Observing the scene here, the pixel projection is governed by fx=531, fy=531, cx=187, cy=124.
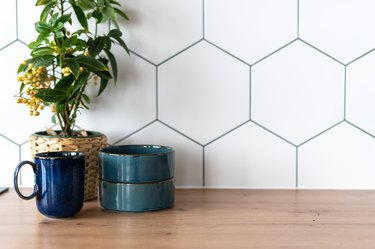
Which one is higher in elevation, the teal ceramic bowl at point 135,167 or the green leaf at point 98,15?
the green leaf at point 98,15

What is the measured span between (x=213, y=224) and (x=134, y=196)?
0.14 meters

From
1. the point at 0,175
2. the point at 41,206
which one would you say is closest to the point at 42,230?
the point at 41,206

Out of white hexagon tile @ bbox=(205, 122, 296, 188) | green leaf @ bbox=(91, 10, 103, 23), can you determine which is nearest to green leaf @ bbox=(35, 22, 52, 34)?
green leaf @ bbox=(91, 10, 103, 23)

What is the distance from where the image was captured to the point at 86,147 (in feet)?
3.03

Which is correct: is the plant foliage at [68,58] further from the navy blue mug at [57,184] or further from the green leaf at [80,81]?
the navy blue mug at [57,184]

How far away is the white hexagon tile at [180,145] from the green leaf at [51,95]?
0.68 ft

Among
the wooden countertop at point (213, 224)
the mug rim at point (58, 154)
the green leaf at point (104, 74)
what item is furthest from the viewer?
the green leaf at point (104, 74)

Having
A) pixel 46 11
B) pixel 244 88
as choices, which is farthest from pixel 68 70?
pixel 244 88

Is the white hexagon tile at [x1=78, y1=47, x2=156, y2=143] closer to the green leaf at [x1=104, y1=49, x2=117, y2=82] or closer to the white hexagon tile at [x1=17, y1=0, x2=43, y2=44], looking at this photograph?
the green leaf at [x1=104, y1=49, x2=117, y2=82]

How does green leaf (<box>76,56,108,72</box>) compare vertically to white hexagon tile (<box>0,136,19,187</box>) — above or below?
above

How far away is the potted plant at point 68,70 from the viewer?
0.90 m

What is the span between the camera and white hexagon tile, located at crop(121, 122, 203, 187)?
41.8 inches

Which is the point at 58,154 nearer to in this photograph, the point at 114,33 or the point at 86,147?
the point at 86,147

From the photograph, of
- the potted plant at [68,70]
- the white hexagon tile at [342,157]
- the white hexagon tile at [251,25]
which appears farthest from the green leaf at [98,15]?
the white hexagon tile at [342,157]
